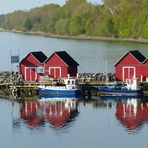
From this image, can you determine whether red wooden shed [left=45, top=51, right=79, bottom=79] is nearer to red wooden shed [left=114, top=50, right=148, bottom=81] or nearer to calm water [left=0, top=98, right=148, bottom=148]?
red wooden shed [left=114, top=50, right=148, bottom=81]

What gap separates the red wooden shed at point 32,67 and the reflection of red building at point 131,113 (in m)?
8.55

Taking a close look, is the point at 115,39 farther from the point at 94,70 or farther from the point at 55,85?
the point at 55,85

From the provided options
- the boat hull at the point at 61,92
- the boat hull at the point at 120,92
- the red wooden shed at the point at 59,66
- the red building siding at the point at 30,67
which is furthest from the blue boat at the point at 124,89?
the red building siding at the point at 30,67

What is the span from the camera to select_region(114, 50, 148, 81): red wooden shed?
53.2 meters

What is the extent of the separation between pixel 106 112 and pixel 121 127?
5168 mm

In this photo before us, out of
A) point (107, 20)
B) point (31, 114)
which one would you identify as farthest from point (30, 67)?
point (107, 20)

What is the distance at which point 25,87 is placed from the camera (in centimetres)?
5509

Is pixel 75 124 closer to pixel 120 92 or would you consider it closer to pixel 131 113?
pixel 131 113

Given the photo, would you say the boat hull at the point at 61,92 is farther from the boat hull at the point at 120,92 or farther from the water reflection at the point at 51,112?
the boat hull at the point at 120,92

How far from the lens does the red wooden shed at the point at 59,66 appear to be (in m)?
55.2

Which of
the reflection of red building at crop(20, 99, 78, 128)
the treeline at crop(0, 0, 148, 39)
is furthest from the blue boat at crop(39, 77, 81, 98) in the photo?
the treeline at crop(0, 0, 148, 39)

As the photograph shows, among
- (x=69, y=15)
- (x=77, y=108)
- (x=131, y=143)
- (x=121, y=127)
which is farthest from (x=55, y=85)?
(x=69, y=15)

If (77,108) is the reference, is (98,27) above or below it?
above

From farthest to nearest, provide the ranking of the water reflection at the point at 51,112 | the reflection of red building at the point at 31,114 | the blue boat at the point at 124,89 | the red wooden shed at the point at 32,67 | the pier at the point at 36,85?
the red wooden shed at the point at 32,67 → the pier at the point at 36,85 → the blue boat at the point at 124,89 → the reflection of red building at the point at 31,114 → the water reflection at the point at 51,112
